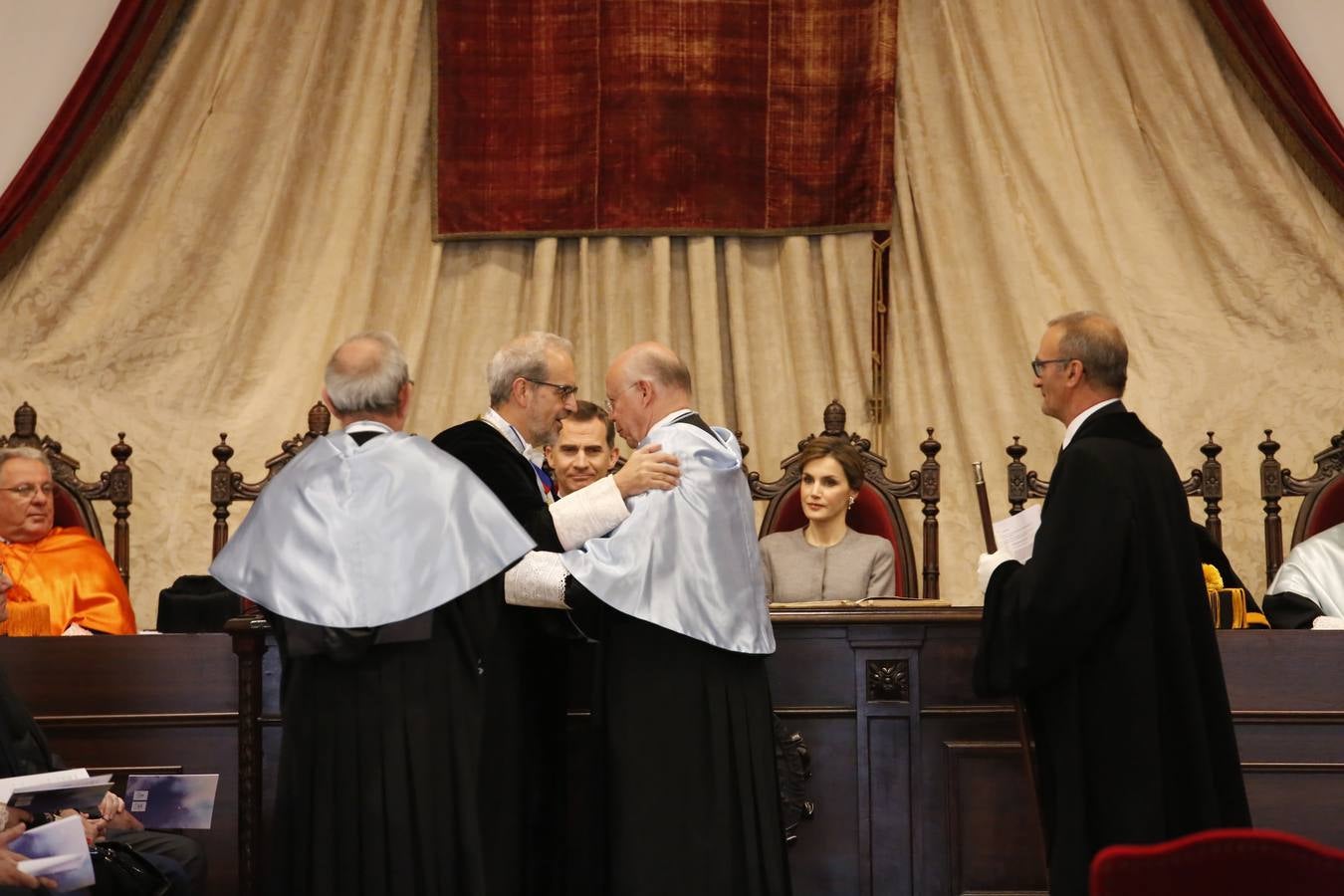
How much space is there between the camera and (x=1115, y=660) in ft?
11.9

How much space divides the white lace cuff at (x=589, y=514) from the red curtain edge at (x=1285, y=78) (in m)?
4.63

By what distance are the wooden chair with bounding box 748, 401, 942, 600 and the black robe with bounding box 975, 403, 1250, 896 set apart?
7.47ft

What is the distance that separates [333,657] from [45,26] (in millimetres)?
5249

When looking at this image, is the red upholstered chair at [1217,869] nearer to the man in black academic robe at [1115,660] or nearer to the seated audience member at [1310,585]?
the man in black academic robe at [1115,660]

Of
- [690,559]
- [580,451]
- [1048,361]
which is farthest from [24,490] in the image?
[1048,361]

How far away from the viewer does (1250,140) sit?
7277mm

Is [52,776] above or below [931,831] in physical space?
above

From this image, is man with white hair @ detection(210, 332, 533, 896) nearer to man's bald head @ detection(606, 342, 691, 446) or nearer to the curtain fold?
man's bald head @ detection(606, 342, 691, 446)

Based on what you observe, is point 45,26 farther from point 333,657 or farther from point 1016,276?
point 333,657

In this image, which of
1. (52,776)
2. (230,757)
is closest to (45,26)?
(230,757)

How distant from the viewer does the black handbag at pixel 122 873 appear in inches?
150

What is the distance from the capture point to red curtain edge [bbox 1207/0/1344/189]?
702 centimetres

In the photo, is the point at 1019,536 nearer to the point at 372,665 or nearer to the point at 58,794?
the point at 372,665

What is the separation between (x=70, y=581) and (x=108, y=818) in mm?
1977
